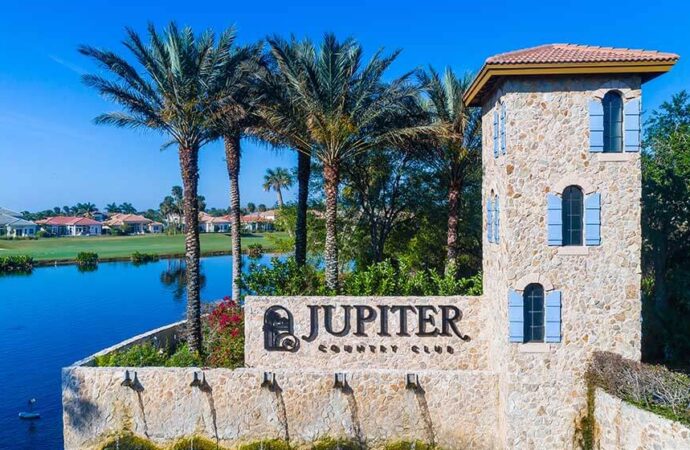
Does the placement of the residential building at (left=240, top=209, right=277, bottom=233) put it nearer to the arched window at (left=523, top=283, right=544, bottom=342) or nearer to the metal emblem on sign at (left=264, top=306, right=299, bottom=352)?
the metal emblem on sign at (left=264, top=306, right=299, bottom=352)

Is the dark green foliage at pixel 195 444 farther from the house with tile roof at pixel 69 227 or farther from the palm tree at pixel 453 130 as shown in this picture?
the house with tile roof at pixel 69 227

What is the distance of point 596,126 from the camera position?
11695 millimetres

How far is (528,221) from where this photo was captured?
39.3 feet

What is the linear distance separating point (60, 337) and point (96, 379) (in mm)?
17450

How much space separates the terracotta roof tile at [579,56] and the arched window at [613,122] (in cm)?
89

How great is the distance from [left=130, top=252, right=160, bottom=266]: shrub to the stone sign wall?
66.2 meters

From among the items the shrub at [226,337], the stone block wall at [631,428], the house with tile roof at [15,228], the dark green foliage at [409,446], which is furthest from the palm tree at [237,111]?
the house with tile roof at [15,228]

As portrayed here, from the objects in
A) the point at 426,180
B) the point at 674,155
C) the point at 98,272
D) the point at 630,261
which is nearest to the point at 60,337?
the point at 426,180

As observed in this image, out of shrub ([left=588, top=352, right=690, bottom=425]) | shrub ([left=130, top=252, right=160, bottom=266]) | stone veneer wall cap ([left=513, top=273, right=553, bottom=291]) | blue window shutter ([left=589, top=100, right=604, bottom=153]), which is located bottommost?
shrub ([left=130, top=252, right=160, bottom=266])

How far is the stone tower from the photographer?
11.7 meters

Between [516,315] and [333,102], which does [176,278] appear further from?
[516,315]

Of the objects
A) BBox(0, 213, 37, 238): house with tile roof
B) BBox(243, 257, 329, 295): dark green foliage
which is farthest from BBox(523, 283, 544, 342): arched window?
BBox(0, 213, 37, 238): house with tile roof

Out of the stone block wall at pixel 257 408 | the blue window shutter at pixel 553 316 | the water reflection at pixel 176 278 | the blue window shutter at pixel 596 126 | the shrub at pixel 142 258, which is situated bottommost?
the water reflection at pixel 176 278

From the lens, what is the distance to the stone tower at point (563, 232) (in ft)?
38.5
